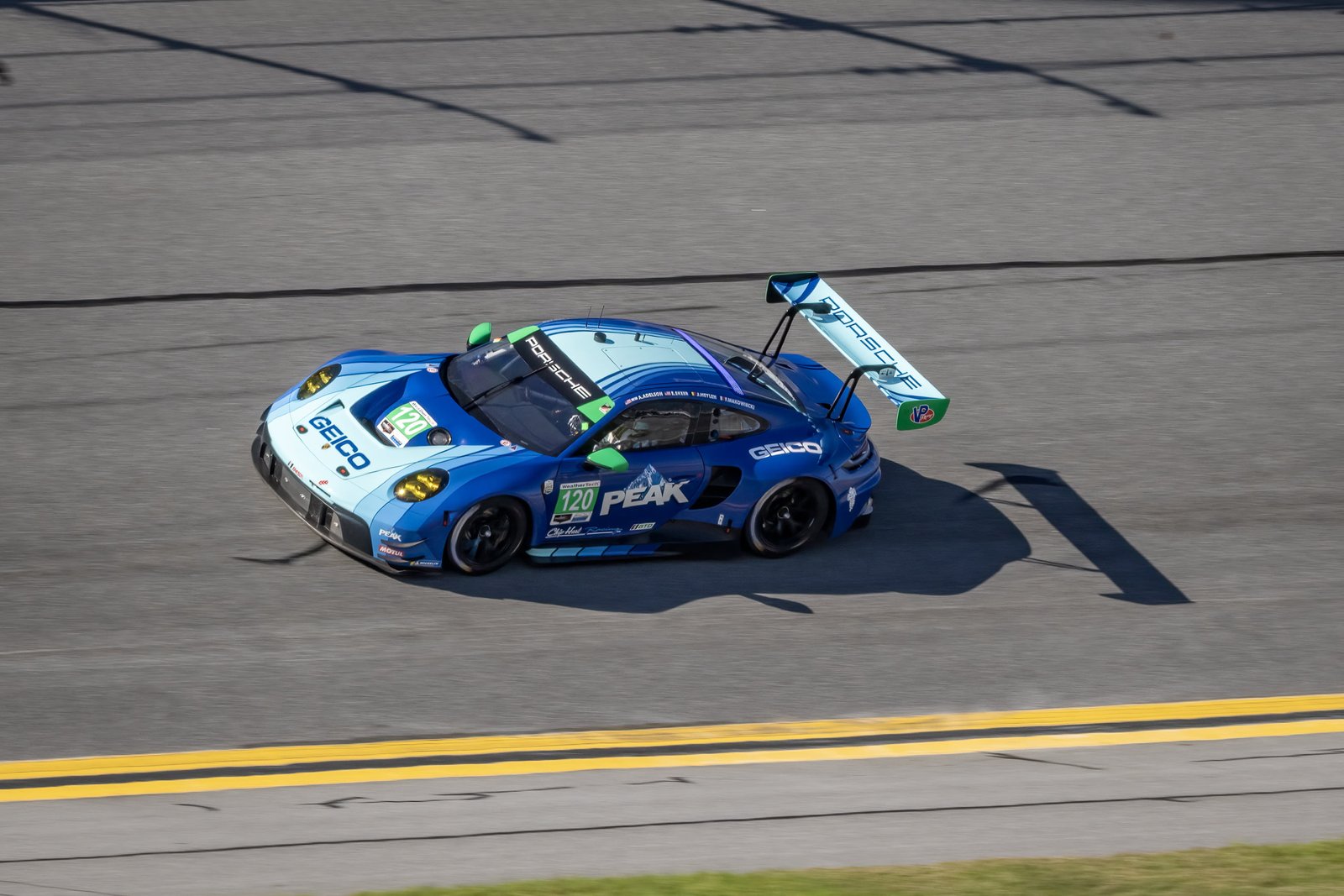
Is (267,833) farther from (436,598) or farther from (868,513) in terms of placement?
(868,513)

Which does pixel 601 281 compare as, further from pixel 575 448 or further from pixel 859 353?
pixel 575 448

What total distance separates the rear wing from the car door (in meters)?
1.13

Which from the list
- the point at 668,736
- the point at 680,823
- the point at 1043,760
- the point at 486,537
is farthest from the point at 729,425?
the point at 680,823

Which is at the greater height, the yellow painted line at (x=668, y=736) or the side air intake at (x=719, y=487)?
the side air intake at (x=719, y=487)

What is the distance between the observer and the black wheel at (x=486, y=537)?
28.8 ft

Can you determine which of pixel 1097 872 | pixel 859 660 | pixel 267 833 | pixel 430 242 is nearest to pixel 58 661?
pixel 267 833

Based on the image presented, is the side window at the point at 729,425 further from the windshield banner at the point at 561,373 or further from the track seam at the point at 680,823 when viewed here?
the track seam at the point at 680,823

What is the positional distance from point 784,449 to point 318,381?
297 centimetres

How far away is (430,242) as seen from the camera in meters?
13.6

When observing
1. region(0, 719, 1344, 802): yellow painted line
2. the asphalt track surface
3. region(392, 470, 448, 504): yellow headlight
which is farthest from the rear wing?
region(392, 470, 448, 504): yellow headlight

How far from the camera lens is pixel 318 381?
386 inches

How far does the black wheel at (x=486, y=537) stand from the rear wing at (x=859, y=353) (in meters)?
2.22

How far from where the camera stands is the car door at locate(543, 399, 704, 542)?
901 cm

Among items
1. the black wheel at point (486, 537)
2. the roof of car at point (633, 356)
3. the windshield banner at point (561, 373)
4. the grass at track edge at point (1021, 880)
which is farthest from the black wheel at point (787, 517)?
the grass at track edge at point (1021, 880)
